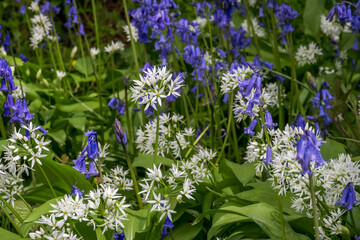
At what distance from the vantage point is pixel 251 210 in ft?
8.05

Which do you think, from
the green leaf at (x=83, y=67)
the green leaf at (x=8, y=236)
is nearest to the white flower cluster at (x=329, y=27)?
the green leaf at (x=83, y=67)

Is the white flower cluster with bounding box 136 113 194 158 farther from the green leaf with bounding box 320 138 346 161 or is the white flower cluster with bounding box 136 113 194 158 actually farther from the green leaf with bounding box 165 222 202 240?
the green leaf with bounding box 320 138 346 161

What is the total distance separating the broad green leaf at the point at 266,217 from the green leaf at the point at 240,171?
0.98 feet

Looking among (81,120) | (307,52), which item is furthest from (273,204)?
(307,52)

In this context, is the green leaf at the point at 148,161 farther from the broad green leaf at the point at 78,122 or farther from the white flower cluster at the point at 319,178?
the broad green leaf at the point at 78,122

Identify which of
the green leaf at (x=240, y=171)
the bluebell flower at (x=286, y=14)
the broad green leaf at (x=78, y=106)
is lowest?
the green leaf at (x=240, y=171)

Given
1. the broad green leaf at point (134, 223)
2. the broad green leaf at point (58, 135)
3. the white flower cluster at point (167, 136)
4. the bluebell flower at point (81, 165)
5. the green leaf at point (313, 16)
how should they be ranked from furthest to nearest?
the green leaf at point (313, 16) → the broad green leaf at point (58, 135) → the white flower cluster at point (167, 136) → the bluebell flower at point (81, 165) → the broad green leaf at point (134, 223)

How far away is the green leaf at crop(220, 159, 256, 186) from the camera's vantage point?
9.37ft

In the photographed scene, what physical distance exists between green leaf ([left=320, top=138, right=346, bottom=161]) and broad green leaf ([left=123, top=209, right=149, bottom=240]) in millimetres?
1109

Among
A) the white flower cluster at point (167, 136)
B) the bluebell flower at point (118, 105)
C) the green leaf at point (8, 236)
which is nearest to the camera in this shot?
the green leaf at point (8, 236)

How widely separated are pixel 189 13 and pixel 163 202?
132 inches

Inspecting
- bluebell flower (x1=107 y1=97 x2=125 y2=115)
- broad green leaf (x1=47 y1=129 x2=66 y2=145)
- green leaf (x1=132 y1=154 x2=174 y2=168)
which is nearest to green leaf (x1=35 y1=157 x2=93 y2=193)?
green leaf (x1=132 y1=154 x2=174 y2=168)

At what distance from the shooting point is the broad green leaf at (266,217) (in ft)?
7.99

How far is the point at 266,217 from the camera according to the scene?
2.49 metres
